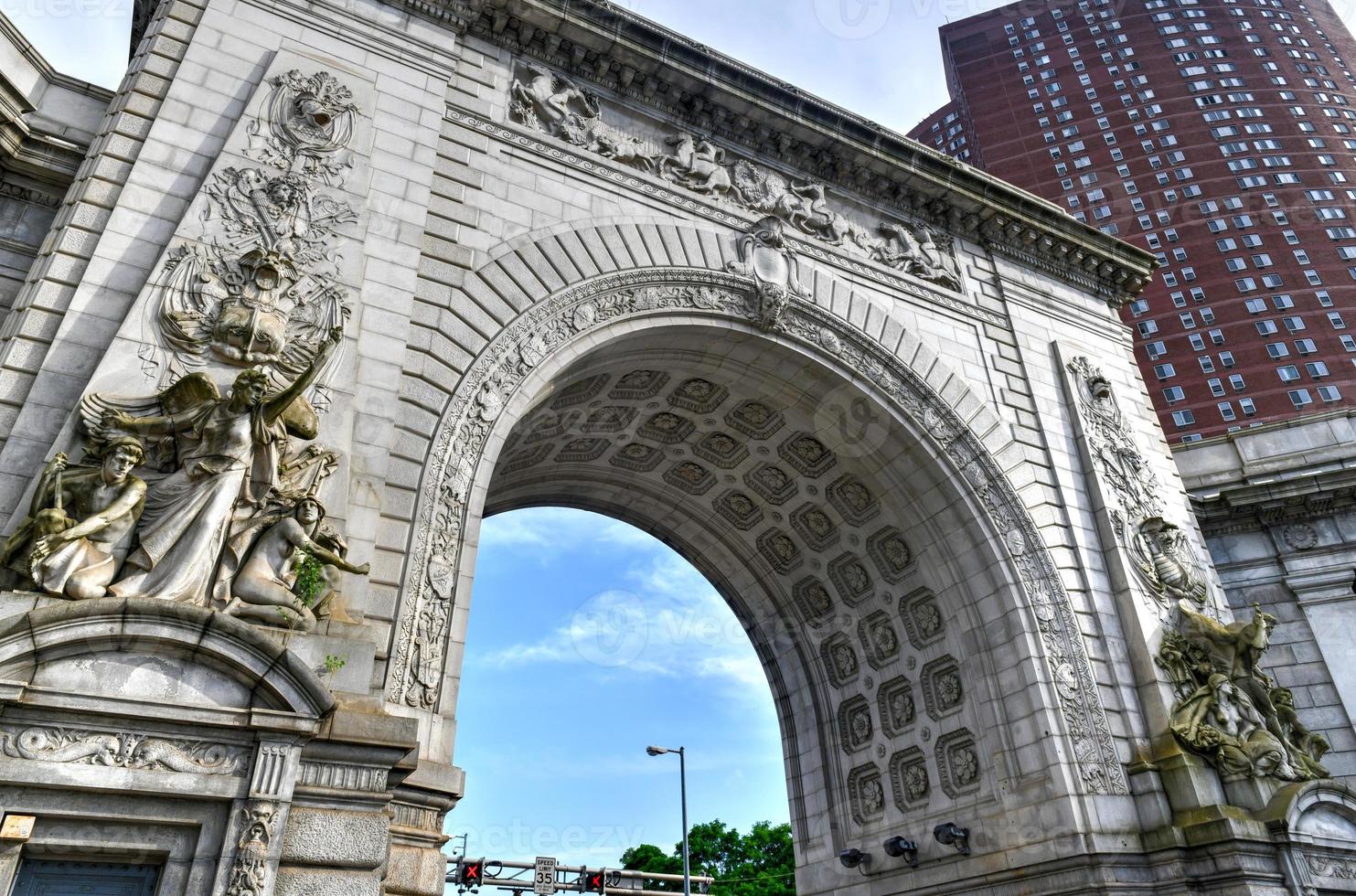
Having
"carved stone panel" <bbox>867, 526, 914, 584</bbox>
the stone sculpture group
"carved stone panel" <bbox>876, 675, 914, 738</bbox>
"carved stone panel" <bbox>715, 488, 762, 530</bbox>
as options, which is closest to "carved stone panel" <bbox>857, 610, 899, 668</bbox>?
"carved stone panel" <bbox>876, 675, 914, 738</bbox>

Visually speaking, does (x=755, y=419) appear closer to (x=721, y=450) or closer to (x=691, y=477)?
(x=721, y=450)

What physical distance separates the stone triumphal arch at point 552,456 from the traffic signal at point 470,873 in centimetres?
1325

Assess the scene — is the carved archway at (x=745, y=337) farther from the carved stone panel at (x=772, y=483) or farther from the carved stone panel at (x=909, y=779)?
the carved stone panel at (x=772, y=483)

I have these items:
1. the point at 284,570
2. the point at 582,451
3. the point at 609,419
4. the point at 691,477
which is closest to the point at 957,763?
the point at 691,477

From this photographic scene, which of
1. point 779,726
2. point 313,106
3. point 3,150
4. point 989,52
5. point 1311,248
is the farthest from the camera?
point 989,52

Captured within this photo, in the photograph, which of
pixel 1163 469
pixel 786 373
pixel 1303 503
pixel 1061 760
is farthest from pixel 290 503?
pixel 1303 503

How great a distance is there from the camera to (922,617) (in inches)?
699

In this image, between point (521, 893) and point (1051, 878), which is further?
point (521, 893)

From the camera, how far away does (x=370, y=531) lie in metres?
10.0

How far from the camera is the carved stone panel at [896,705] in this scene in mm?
17906

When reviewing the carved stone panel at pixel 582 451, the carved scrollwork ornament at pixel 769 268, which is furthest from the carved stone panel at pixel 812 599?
the carved scrollwork ornament at pixel 769 268

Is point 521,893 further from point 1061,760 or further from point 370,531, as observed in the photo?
point 370,531

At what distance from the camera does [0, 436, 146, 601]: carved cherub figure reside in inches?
304

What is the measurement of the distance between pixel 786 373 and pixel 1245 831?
10589mm
